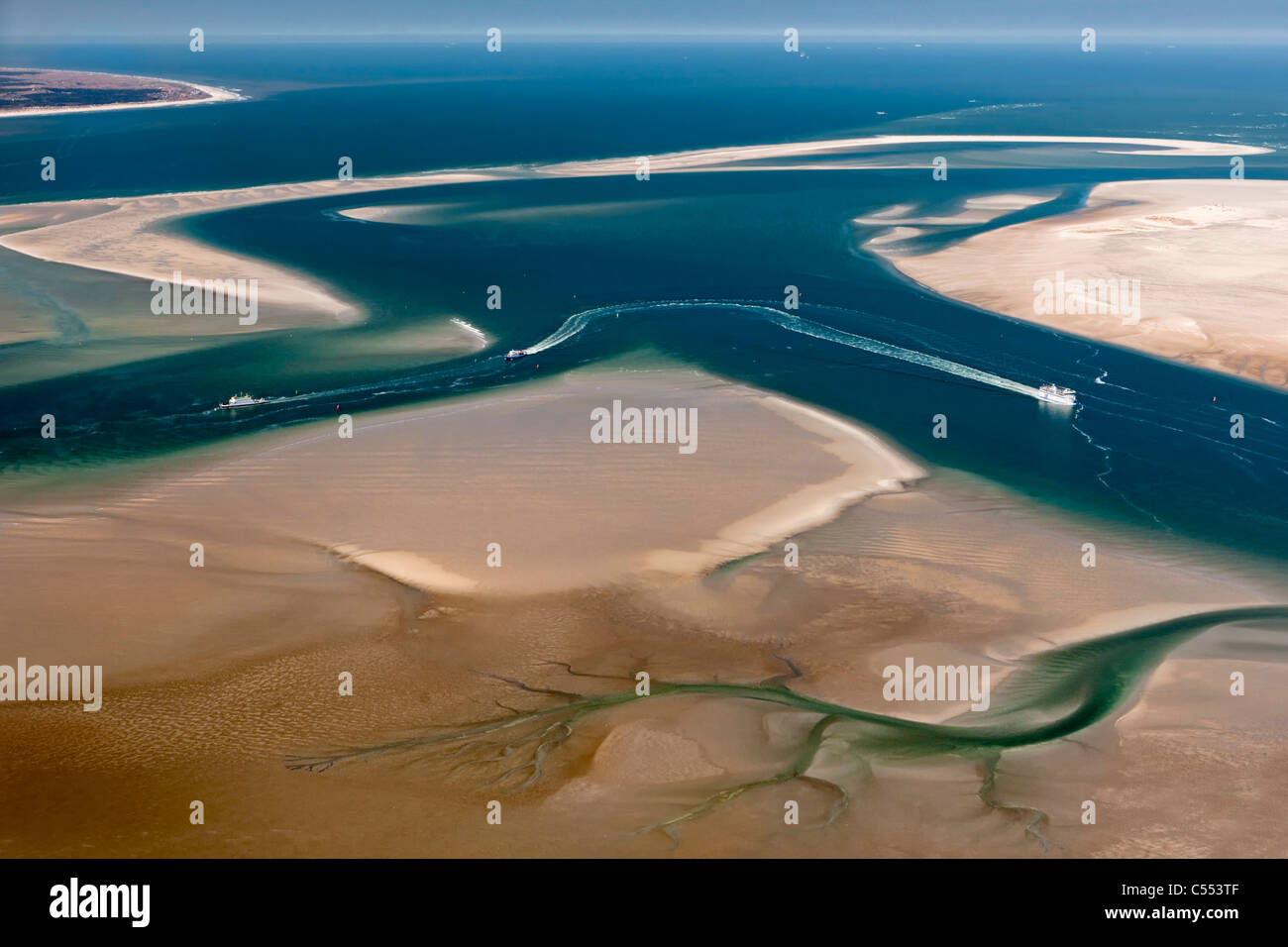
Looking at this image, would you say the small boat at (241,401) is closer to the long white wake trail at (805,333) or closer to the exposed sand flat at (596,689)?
the exposed sand flat at (596,689)

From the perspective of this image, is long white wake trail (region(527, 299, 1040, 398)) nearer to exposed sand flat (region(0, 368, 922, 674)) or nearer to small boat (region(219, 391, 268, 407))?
exposed sand flat (region(0, 368, 922, 674))

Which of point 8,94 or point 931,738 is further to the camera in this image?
point 8,94

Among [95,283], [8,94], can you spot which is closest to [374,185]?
[95,283]

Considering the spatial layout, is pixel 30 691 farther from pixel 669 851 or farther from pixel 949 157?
pixel 949 157

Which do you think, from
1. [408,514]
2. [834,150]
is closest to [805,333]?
[408,514]

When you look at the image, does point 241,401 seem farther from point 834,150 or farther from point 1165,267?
point 834,150
